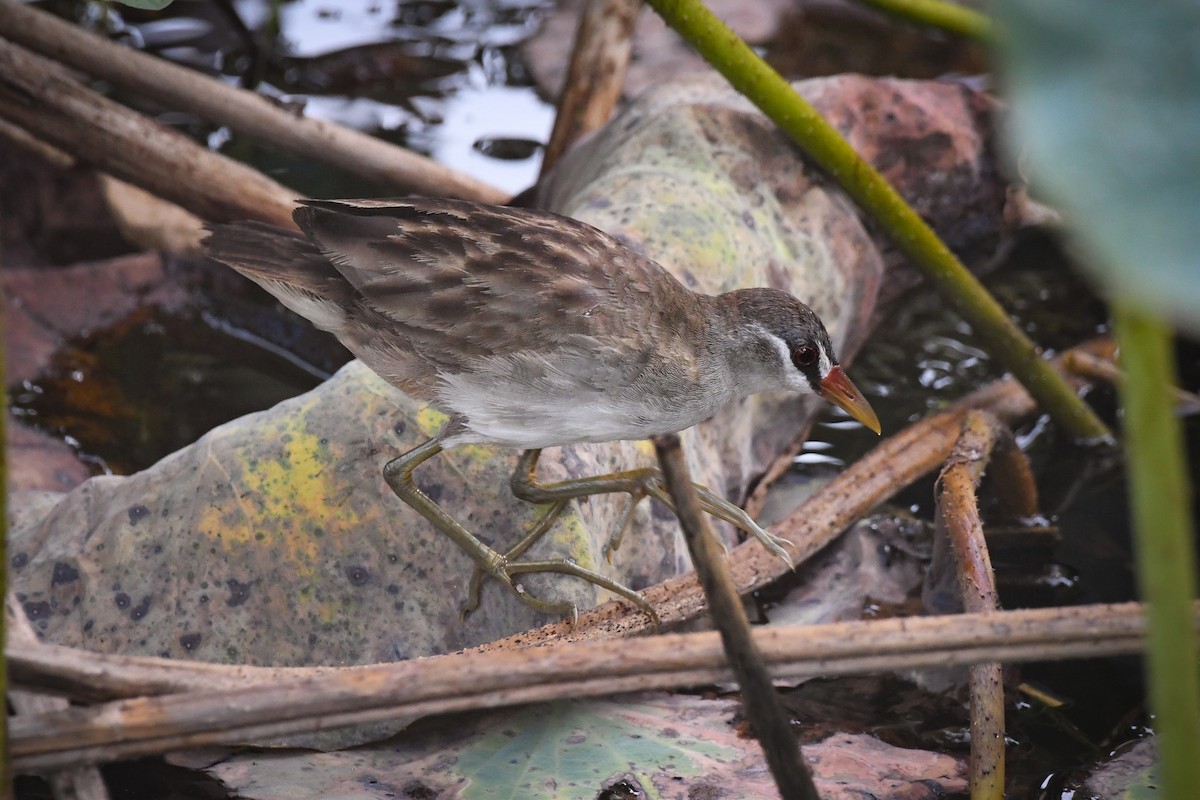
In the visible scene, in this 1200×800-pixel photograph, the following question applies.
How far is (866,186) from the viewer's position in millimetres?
3377

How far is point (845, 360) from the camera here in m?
4.13

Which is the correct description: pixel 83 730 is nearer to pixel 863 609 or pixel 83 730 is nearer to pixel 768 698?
pixel 768 698

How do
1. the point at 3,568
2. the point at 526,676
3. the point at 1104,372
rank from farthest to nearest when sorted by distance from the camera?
the point at 1104,372, the point at 526,676, the point at 3,568

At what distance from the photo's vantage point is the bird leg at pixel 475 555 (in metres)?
2.65

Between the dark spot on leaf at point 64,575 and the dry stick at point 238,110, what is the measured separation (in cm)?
176

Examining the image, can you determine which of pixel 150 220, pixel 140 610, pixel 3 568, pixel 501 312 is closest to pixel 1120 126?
pixel 3 568

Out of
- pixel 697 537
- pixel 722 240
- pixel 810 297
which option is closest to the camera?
pixel 697 537

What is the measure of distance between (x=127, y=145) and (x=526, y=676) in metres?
2.83

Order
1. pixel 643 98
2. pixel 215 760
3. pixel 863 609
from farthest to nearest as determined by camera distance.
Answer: pixel 643 98 < pixel 863 609 < pixel 215 760

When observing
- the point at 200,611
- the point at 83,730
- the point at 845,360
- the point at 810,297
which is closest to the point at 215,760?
the point at 200,611

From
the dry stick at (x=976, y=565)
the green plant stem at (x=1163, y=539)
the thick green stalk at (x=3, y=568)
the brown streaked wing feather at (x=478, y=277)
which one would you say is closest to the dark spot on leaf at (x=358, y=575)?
the brown streaked wing feather at (x=478, y=277)

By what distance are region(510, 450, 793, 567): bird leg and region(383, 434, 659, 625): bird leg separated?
0.16 m

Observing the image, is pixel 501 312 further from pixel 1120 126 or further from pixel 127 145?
pixel 127 145

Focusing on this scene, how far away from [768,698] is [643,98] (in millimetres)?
2721
